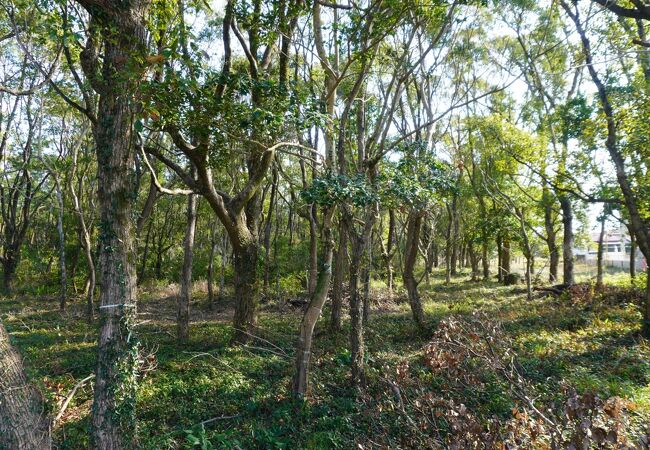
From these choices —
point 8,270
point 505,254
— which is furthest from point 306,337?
point 8,270

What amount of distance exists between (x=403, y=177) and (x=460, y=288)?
15.8 metres

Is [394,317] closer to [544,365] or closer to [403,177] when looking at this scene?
[544,365]

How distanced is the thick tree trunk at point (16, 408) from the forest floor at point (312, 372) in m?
0.99

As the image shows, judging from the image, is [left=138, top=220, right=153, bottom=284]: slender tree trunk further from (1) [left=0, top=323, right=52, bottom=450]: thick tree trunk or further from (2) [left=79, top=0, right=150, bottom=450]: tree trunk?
(2) [left=79, top=0, right=150, bottom=450]: tree trunk

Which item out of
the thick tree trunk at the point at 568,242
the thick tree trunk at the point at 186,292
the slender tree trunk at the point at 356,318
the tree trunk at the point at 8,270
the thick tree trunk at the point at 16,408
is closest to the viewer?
the thick tree trunk at the point at 16,408

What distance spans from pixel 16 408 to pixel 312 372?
16.5ft

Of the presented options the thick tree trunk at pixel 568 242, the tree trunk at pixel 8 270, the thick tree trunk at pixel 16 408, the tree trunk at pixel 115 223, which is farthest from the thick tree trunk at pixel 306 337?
the tree trunk at pixel 8 270

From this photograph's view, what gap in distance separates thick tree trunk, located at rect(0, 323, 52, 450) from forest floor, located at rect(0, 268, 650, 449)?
99 cm

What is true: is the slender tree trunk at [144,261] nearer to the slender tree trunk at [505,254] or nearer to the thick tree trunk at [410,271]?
the thick tree trunk at [410,271]

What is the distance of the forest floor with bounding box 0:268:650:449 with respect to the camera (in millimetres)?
5668

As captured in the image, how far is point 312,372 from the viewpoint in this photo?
318 inches

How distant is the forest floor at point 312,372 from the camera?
223 inches

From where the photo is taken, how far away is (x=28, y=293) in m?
20.8

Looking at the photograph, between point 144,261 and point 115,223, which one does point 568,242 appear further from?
point 144,261
